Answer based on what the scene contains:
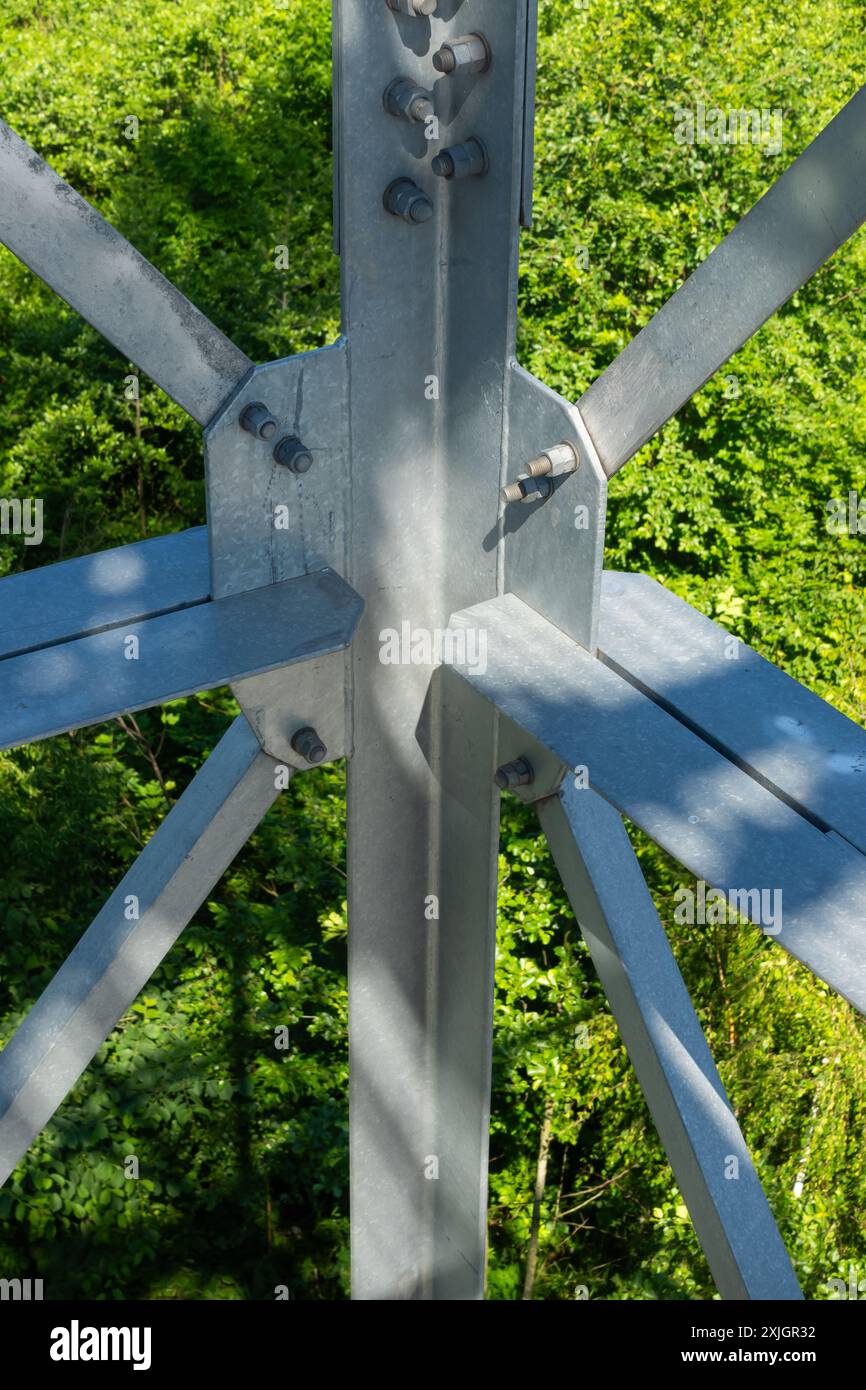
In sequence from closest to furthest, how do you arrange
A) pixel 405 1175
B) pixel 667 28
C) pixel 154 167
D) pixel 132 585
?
1. pixel 132 585
2. pixel 405 1175
3. pixel 667 28
4. pixel 154 167

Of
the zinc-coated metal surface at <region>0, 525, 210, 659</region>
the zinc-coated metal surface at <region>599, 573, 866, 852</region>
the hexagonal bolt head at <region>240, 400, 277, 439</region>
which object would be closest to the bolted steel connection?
the zinc-coated metal surface at <region>599, 573, 866, 852</region>

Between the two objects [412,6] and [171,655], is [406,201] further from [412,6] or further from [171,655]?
[171,655]

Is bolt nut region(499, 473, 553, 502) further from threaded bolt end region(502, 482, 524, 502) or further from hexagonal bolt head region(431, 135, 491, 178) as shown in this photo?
hexagonal bolt head region(431, 135, 491, 178)

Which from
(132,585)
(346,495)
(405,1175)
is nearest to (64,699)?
(132,585)

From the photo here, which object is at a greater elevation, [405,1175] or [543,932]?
[543,932]

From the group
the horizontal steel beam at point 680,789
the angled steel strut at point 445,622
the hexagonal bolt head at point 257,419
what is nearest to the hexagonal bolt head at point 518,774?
the angled steel strut at point 445,622
